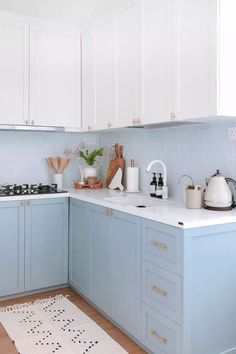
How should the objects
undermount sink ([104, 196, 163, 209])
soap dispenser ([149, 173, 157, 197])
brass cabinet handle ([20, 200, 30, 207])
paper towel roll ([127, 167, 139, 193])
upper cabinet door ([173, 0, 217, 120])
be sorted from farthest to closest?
paper towel roll ([127, 167, 139, 193]) → brass cabinet handle ([20, 200, 30, 207]) → soap dispenser ([149, 173, 157, 197]) → undermount sink ([104, 196, 163, 209]) → upper cabinet door ([173, 0, 217, 120])

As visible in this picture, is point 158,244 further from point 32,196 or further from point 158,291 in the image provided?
point 32,196

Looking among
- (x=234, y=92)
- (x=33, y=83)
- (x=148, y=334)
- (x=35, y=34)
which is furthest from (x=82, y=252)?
(x=35, y=34)

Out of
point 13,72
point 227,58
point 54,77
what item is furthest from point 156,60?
point 13,72

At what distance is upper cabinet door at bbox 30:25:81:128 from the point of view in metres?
3.31

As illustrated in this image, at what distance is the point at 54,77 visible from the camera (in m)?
3.41

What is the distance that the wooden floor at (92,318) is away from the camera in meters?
2.31

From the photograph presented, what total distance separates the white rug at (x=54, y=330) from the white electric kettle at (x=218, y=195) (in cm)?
110

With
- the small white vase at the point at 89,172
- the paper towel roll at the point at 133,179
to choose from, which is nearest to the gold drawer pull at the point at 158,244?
the paper towel roll at the point at 133,179

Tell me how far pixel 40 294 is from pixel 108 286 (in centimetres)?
88

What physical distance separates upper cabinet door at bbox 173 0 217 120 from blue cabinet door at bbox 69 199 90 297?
1242 millimetres

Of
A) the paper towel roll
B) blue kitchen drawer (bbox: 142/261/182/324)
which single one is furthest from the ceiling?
blue kitchen drawer (bbox: 142/261/182/324)

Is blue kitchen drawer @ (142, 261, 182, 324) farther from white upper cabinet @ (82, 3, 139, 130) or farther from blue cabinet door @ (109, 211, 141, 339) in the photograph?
white upper cabinet @ (82, 3, 139, 130)

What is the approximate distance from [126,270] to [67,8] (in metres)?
2.30

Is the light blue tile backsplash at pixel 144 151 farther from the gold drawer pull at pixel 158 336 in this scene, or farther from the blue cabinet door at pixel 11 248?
the gold drawer pull at pixel 158 336
